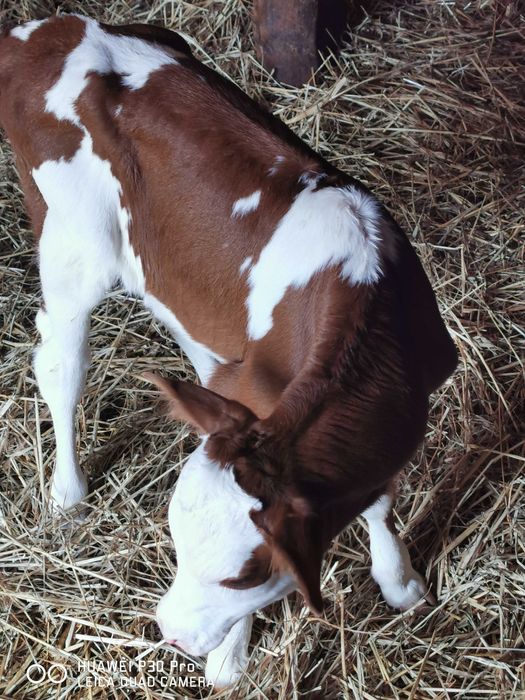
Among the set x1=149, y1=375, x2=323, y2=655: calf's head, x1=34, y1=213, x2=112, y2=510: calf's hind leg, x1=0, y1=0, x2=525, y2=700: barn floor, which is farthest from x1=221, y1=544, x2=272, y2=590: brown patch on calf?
x1=34, y1=213, x2=112, y2=510: calf's hind leg

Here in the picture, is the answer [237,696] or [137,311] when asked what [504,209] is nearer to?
[137,311]

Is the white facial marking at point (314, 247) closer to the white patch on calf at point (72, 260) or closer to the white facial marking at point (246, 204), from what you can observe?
the white facial marking at point (246, 204)

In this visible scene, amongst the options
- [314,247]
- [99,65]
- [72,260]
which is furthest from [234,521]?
[99,65]

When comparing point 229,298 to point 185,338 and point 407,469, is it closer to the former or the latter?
point 185,338

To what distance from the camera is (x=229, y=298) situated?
8.41ft

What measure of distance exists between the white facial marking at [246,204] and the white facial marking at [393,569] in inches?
40.6

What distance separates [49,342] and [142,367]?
637 mm

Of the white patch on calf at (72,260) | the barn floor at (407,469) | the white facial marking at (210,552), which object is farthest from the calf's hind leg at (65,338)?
the white facial marking at (210,552)

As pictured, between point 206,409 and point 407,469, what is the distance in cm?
137

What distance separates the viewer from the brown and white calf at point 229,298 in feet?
6.18

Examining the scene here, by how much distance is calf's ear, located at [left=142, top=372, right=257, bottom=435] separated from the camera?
1.94m

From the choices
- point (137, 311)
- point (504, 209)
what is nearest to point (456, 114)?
point (504, 209)

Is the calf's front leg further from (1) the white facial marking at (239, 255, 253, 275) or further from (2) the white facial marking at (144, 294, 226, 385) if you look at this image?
(1) the white facial marking at (239, 255, 253, 275)

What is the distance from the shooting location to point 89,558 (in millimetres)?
3057
